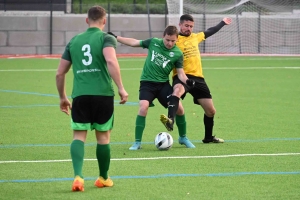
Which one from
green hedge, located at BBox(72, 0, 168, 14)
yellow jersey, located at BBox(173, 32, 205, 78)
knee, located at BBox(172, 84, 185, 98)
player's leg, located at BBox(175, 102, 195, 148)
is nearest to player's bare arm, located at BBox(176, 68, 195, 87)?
knee, located at BBox(172, 84, 185, 98)

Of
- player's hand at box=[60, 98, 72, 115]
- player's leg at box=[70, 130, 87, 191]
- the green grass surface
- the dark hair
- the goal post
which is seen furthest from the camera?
the goal post

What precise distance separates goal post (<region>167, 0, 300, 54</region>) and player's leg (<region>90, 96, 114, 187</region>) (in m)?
24.1

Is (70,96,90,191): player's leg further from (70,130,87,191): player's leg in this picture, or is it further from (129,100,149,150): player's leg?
(129,100,149,150): player's leg

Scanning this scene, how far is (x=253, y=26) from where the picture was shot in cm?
3400

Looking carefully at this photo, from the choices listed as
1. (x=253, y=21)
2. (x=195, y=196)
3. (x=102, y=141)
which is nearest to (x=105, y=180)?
(x=102, y=141)

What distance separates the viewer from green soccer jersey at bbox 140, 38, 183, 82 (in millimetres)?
10414

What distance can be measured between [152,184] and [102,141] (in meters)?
0.71

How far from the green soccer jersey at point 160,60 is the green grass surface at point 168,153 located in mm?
1017

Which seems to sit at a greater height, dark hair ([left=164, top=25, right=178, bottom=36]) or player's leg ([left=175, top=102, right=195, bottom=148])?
dark hair ([left=164, top=25, right=178, bottom=36])

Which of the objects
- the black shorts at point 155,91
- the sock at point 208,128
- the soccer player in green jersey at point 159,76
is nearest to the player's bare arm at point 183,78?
the soccer player in green jersey at point 159,76

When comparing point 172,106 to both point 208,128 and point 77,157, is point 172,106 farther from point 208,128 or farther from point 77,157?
point 77,157

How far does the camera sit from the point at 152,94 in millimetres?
10461

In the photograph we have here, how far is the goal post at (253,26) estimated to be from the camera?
104ft

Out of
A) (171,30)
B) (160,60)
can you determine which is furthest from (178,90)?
(171,30)
